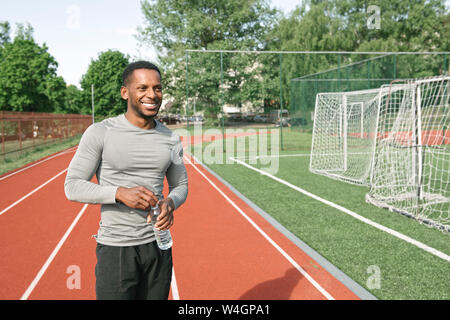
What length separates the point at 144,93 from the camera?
6.45ft

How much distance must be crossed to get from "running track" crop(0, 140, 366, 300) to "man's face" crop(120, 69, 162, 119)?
2661 mm

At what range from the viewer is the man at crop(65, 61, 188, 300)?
6.18 ft

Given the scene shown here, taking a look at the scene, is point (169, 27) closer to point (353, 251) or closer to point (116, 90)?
point (116, 90)

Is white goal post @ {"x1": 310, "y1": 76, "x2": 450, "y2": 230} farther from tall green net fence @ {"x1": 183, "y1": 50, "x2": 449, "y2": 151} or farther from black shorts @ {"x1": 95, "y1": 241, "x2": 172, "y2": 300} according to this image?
black shorts @ {"x1": 95, "y1": 241, "x2": 172, "y2": 300}

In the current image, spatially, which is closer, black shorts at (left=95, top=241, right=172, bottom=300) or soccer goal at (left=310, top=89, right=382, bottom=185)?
black shorts at (left=95, top=241, right=172, bottom=300)

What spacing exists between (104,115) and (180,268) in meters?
55.9

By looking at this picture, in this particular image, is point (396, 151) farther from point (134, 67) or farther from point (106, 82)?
point (106, 82)

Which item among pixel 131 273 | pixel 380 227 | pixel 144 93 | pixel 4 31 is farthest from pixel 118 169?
pixel 4 31

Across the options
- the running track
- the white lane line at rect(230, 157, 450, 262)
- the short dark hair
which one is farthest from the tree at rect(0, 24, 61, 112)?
the short dark hair

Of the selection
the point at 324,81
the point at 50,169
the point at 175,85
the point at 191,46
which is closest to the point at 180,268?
the point at 50,169

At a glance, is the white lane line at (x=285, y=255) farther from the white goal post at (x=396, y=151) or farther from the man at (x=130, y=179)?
the white goal post at (x=396, y=151)

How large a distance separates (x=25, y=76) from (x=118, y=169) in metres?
46.9

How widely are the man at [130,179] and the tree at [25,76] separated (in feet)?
150

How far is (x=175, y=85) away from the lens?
129 ft
